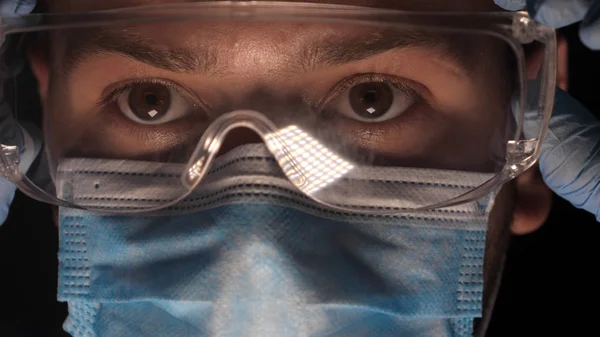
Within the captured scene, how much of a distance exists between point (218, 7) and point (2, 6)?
0.46m

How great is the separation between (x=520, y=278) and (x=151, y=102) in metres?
1.21

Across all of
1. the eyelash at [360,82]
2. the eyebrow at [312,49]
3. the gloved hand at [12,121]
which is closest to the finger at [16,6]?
the gloved hand at [12,121]

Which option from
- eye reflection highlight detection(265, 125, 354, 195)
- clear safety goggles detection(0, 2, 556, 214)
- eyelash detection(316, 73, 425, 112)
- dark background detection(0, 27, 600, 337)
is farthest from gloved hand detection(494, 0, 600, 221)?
dark background detection(0, 27, 600, 337)

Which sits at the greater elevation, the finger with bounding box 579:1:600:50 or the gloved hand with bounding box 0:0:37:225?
the finger with bounding box 579:1:600:50

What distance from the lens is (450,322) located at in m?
1.15

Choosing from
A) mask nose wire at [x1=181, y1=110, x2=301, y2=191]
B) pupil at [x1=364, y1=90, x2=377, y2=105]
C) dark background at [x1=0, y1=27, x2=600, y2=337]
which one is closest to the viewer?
mask nose wire at [x1=181, y1=110, x2=301, y2=191]

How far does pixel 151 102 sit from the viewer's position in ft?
3.78

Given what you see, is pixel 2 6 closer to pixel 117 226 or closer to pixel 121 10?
pixel 121 10

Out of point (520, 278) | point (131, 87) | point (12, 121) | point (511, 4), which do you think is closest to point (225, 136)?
point (131, 87)

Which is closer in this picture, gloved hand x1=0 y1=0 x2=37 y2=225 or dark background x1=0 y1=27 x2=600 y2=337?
gloved hand x1=0 y1=0 x2=37 y2=225

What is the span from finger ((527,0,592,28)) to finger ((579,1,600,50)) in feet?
0.04

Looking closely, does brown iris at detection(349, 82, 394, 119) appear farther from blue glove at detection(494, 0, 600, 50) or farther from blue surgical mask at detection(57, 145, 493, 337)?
blue glove at detection(494, 0, 600, 50)

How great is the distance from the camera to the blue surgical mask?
3.35 ft

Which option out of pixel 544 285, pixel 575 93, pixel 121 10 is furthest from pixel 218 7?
pixel 544 285
